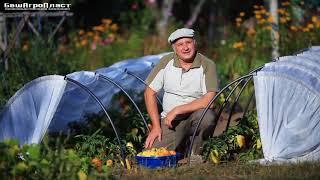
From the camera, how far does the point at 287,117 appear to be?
23.9 feet

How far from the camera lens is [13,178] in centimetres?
591

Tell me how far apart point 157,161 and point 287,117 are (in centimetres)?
126

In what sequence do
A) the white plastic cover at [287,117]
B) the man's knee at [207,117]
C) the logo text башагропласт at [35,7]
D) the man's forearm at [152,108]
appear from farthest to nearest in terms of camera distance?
the logo text башагропласт at [35,7] → the man's forearm at [152,108] → the man's knee at [207,117] → the white plastic cover at [287,117]

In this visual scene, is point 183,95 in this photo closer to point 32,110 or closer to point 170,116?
point 170,116

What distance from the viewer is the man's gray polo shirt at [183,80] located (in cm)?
791

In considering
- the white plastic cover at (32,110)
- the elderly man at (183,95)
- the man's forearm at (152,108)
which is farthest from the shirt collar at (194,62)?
the white plastic cover at (32,110)

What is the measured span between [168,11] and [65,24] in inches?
96.7

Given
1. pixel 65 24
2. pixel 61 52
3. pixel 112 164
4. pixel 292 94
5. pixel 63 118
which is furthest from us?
pixel 65 24

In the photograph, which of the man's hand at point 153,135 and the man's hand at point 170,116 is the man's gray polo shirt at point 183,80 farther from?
the man's hand at point 153,135

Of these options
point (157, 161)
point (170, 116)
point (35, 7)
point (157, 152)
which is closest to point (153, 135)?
point (170, 116)

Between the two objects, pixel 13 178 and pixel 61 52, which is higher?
pixel 61 52

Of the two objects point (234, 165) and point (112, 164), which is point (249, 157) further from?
point (112, 164)

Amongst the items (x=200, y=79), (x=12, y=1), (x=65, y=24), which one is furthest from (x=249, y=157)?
(x=65, y=24)

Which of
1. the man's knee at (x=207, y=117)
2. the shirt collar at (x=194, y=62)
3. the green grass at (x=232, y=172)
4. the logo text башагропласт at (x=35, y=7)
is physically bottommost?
the green grass at (x=232, y=172)
